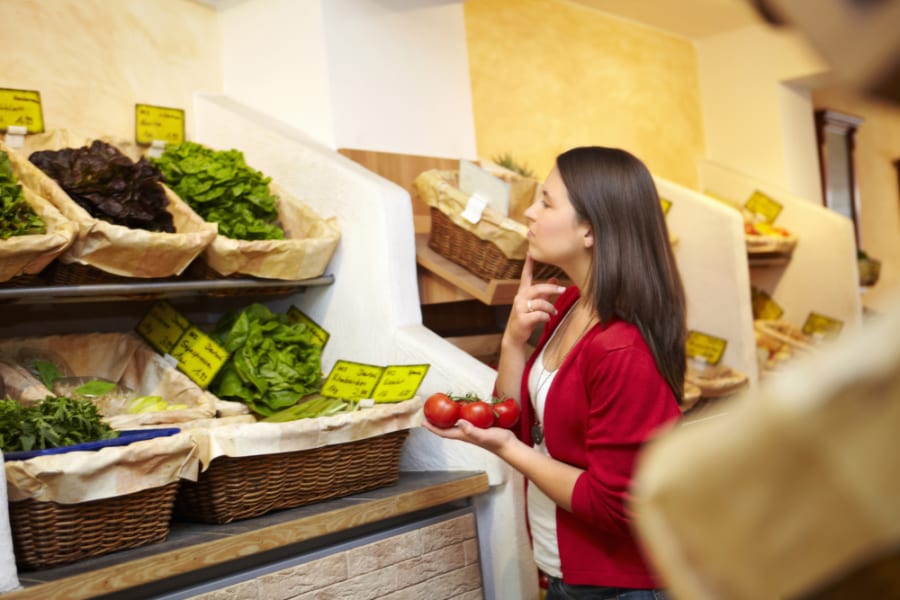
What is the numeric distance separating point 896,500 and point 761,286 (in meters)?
5.61

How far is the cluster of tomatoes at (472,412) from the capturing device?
7.16 ft

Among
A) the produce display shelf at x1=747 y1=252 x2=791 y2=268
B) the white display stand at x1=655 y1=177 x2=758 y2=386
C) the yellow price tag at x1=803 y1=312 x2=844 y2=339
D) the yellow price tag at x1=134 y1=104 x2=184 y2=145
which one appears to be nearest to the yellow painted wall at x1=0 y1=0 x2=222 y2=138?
the yellow price tag at x1=134 y1=104 x2=184 y2=145

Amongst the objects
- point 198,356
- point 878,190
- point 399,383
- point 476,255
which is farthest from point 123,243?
point 878,190

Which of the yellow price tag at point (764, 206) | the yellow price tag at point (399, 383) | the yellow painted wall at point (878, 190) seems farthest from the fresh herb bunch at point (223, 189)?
the yellow painted wall at point (878, 190)

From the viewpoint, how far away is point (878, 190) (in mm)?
7891

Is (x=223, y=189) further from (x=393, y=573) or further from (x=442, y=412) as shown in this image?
(x=393, y=573)

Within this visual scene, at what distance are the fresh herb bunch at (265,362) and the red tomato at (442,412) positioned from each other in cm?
71

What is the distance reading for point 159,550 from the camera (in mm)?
1979

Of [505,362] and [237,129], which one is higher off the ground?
[237,129]

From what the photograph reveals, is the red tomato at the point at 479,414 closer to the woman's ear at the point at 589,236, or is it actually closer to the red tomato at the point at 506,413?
the red tomato at the point at 506,413

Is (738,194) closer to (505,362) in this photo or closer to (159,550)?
(505,362)

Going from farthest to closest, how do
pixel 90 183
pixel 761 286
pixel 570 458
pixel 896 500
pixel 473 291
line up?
pixel 761 286 < pixel 473 291 < pixel 90 183 < pixel 570 458 < pixel 896 500

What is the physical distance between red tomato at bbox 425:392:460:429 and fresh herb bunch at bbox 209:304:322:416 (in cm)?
71

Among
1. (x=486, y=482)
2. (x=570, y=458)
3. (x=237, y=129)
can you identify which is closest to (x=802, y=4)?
(x=570, y=458)
